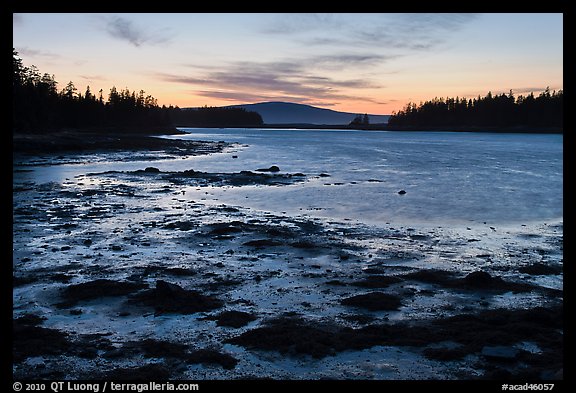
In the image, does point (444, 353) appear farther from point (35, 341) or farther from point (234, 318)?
point (35, 341)

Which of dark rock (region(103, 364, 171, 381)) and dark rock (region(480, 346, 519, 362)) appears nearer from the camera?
dark rock (region(103, 364, 171, 381))

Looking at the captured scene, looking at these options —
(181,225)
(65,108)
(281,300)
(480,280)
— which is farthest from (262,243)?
(65,108)

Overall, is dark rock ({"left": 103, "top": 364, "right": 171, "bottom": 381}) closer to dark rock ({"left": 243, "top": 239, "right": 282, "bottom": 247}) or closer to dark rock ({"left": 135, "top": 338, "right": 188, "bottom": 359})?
dark rock ({"left": 135, "top": 338, "right": 188, "bottom": 359})

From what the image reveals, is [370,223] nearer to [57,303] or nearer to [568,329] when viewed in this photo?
[57,303]

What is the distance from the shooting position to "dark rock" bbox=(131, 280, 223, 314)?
856 cm

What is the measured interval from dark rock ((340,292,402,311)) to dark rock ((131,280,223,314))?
268 cm

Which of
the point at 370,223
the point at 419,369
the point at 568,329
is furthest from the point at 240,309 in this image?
the point at 370,223

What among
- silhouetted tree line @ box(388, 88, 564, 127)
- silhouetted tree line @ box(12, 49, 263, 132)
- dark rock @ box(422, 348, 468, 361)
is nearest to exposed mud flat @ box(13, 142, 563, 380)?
dark rock @ box(422, 348, 468, 361)

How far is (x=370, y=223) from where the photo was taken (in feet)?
58.4

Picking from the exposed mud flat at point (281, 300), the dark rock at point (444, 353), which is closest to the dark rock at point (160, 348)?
the exposed mud flat at point (281, 300)

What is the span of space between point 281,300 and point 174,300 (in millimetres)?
2158

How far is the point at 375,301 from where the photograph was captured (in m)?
8.98

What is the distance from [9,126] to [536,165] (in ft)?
168
